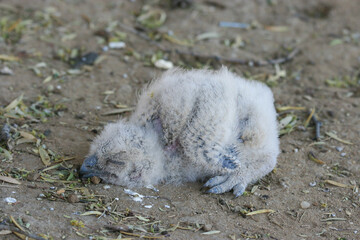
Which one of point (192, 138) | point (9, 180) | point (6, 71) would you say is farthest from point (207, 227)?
point (6, 71)

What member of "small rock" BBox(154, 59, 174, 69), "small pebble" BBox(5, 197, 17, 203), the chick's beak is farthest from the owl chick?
"small rock" BBox(154, 59, 174, 69)

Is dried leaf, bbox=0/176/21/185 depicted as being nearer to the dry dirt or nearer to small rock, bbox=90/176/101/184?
the dry dirt

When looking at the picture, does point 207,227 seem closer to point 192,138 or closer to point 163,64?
point 192,138

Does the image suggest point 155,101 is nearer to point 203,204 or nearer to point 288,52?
point 203,204

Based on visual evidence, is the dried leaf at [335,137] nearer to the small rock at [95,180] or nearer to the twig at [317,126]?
the twig at [317,126]

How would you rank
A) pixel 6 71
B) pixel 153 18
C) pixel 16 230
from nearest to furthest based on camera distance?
pixel 16 230 → pixel 6 71 → pixel 153 18

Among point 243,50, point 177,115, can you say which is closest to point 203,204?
point 177,115

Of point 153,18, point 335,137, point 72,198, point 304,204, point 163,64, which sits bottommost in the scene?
point 304,204
